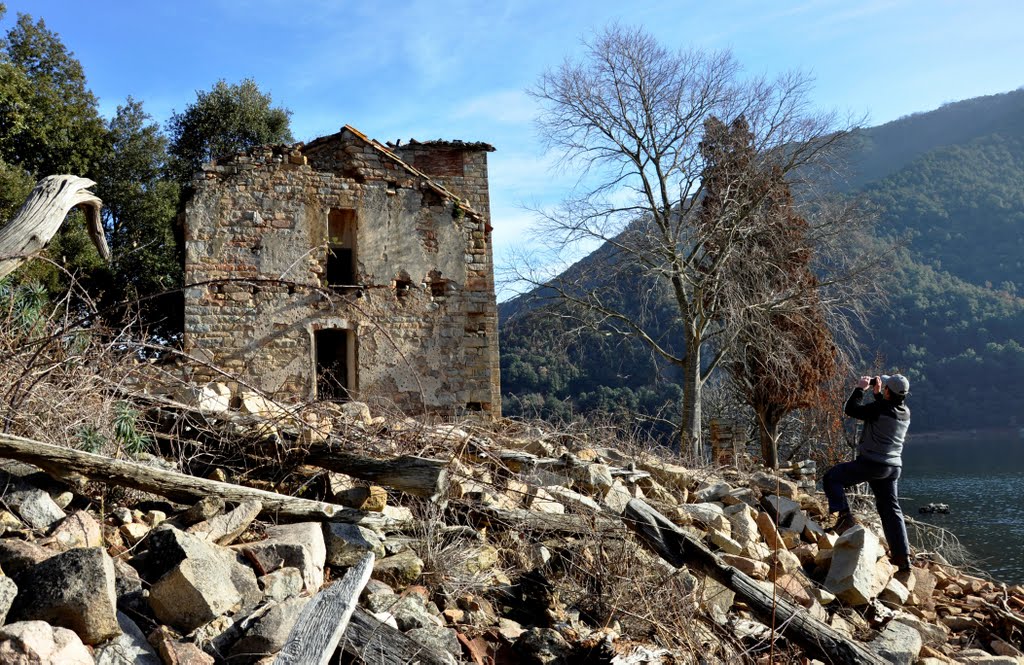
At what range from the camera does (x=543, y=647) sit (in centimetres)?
409

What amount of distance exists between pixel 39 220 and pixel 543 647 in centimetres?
389

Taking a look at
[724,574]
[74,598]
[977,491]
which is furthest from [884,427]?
[977,491]

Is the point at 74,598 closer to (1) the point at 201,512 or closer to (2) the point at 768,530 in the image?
(1) the point at 201,512

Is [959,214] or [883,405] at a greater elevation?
[959,214]

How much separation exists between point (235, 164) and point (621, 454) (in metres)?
8.23

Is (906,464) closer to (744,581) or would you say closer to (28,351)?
(744,581)

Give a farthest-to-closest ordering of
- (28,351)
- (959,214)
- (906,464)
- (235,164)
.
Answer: (959,214) → (906,464) → (235,164) → (28,351)

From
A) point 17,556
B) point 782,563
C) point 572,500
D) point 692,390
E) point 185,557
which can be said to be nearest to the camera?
point 17,556

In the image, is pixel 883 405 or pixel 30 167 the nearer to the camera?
pixel 883 405

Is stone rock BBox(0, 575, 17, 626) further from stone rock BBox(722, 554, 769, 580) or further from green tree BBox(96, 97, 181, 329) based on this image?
green tree BBox(96, 97, 181, 329)

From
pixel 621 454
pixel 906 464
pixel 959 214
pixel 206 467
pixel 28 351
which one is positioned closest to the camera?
pixel 28 351

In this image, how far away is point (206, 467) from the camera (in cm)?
522

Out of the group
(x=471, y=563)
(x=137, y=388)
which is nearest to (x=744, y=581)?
(x=471, y=563)

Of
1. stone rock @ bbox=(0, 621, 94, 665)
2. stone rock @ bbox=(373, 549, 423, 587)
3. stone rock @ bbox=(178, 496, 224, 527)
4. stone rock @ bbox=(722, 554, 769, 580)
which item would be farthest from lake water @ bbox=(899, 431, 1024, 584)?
stone rock @ bbox=(0, 621, 94, 665)
